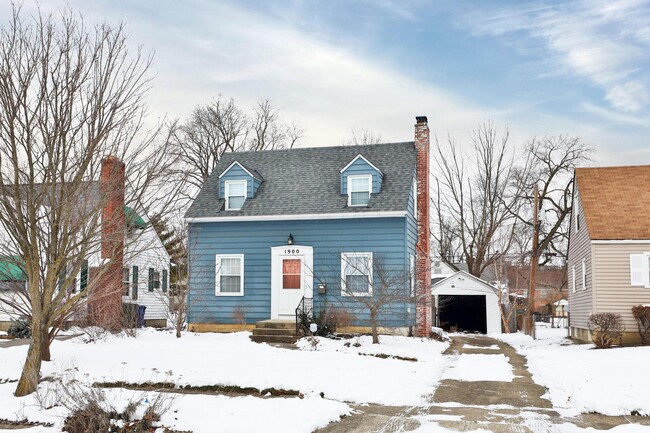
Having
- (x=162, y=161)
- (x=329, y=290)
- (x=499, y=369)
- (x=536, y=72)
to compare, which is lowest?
(x=499, y=369)

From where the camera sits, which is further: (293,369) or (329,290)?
(329,290)

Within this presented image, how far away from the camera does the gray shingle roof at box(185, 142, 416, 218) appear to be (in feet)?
67.6

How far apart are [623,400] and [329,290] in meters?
11.6

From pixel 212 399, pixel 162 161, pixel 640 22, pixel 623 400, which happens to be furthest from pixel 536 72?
pixel 212 399

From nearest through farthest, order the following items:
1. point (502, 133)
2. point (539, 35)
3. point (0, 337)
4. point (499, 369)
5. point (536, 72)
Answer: point (499, 369), point (539, 35), point (536, 72), point (0, 337), point (502, 133)

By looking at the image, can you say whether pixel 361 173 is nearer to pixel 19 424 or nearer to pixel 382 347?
pixel 382 347

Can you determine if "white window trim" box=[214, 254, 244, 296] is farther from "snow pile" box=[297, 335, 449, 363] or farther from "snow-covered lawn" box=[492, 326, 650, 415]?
"snow-covered lawn" box=[492, 326, 650, 415]

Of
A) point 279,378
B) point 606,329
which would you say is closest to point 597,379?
point 279,378

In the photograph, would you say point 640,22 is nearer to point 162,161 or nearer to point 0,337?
point 162,161

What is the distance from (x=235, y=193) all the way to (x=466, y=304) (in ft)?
66.9

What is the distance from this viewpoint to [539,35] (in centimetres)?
1569

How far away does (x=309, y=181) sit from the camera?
22.2 meters

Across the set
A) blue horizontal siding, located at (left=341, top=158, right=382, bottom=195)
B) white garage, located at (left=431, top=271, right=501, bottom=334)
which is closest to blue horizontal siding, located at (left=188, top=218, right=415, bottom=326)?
blue horizontal siding, located at (left=341, top=158, right=382, bottom=195)

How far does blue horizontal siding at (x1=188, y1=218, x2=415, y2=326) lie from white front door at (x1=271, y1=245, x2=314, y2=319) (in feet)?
0.69
